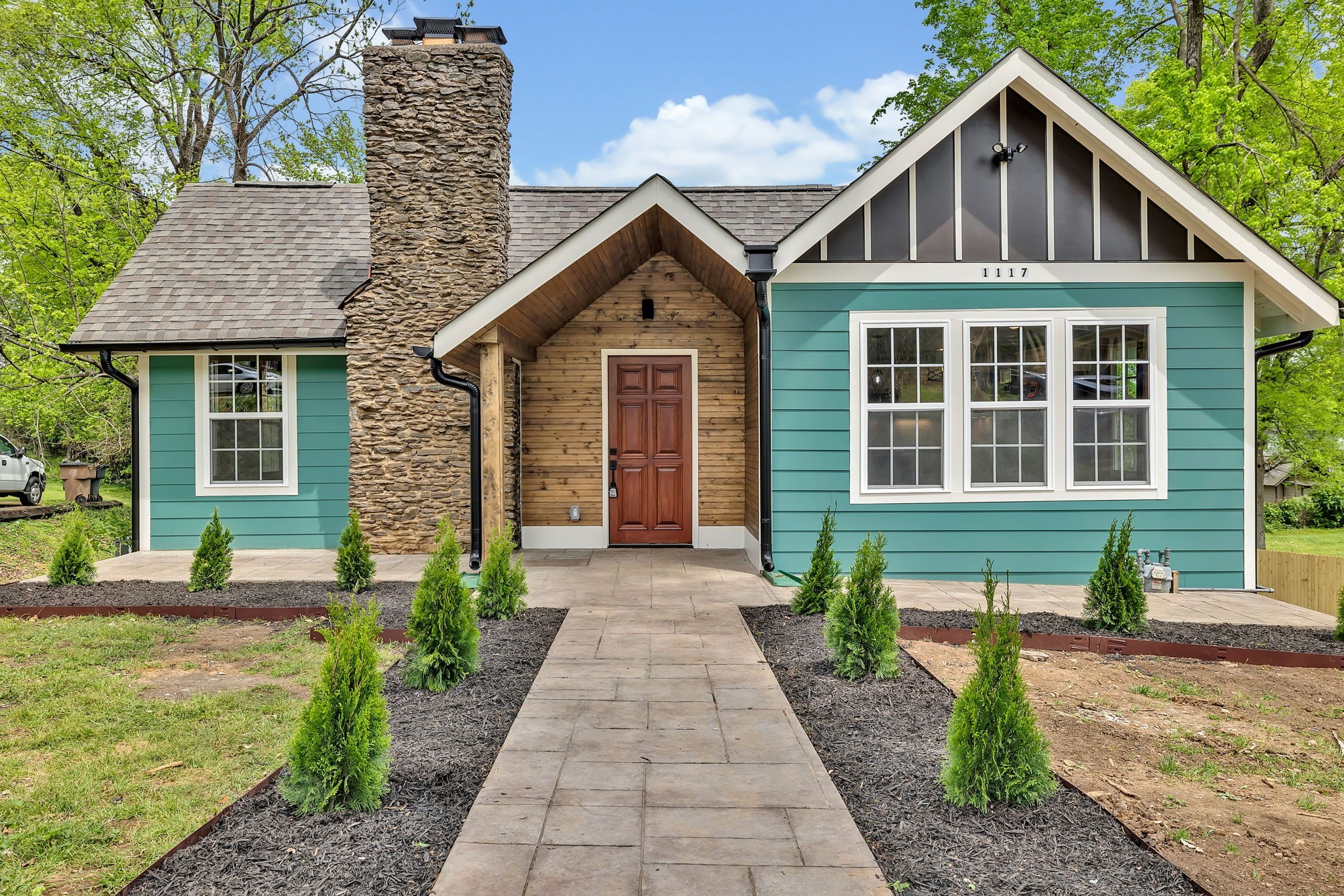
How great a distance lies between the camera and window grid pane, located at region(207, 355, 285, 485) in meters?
9.25

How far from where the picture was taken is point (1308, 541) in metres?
15.4

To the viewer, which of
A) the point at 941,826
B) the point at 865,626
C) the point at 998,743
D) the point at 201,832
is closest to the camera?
the point at 201,832

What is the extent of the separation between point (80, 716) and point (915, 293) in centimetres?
676

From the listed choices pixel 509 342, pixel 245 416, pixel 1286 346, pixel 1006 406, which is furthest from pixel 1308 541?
pixel 245 416

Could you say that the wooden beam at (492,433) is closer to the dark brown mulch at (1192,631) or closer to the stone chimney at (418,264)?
the stone chimney at (418,264)

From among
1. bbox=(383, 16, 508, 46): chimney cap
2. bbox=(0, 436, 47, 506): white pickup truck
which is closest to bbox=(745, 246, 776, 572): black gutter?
bbox=(383, 16, 508, 46): chimney cap

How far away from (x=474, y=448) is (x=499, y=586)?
2.11 metres

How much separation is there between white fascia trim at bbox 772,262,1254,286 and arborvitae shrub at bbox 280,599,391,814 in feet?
17.5

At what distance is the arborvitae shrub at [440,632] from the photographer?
421cm

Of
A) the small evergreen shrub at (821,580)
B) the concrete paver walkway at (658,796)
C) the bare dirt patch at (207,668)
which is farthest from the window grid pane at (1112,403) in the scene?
the bare dirt patch at (207,668)

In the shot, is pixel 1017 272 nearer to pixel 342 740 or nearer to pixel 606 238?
pixel 606 238

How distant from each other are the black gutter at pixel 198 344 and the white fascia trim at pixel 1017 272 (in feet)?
17.4

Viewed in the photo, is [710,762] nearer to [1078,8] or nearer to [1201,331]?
[1201,331]

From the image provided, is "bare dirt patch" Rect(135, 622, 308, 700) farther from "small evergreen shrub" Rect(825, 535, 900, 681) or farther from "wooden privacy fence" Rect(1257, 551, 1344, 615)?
"wooden privacy fence" Rect(1257, 551, 1344, 615)
